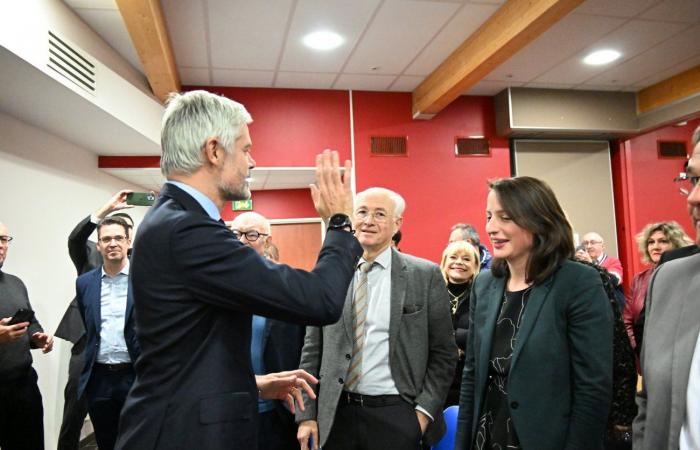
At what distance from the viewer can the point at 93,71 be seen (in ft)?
11.4

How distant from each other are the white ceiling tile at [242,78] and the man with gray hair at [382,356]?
326 centimetres

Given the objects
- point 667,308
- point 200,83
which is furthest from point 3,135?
point 667,308

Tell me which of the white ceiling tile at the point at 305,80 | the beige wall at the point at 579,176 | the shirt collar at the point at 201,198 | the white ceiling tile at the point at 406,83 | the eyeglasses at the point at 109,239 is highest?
the white ceiling tile at the point at 305,80

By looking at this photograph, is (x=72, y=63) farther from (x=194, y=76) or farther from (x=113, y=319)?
(x=194, y=76)

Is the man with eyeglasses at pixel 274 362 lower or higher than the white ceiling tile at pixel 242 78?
lower

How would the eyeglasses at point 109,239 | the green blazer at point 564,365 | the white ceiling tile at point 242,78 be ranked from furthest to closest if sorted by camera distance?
the white ceiling tile at point 242,78
the eyeglasses at point 109,239
the green blazer at point 564,365

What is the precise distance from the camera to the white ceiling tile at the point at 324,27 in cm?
373

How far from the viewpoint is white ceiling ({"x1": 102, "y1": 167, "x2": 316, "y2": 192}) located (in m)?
5.14

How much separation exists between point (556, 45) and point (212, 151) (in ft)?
13.9

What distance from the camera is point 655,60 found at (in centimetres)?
502

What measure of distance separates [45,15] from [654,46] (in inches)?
191

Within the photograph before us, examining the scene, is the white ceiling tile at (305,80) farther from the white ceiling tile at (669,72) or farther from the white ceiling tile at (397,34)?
the white ceiling tile at (669,72)

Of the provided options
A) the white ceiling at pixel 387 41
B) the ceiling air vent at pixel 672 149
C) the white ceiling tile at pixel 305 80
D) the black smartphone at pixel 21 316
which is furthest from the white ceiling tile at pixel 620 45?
the black smartphone at pixel 21 316

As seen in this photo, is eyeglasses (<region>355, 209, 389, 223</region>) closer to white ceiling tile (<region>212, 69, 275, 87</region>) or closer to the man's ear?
the man's ear
